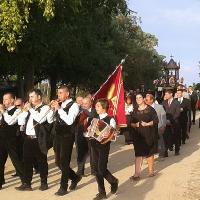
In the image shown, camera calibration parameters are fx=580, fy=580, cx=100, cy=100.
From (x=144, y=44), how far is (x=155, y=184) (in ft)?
173

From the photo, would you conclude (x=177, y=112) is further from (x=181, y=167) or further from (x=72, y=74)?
(x=72, y=74)

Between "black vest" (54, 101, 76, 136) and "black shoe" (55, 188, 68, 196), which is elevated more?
"black vest" (54, 101, 76, 136)

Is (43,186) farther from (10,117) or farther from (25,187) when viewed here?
(10,117)

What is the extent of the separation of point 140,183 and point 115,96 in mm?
1795

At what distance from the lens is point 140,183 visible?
11102 mm

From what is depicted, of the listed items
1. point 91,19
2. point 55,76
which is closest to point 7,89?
point 55,76

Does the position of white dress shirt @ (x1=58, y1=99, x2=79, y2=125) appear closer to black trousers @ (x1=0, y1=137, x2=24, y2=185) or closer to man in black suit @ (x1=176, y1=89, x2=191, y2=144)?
black trousers @ (x1=0, y1=137, x2=24, y2=185)

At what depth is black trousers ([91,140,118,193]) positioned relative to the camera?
31.0 ft

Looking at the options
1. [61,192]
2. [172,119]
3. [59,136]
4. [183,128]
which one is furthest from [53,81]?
[61,192]

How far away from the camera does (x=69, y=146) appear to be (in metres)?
9.80

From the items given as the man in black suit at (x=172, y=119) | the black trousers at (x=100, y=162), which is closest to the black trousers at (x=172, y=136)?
the man in black suit at (x=172, y=119)

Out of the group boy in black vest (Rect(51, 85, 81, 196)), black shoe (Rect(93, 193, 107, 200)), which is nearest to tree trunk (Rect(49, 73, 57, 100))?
boy in black vest (Rect(51, 85, 81, 196))

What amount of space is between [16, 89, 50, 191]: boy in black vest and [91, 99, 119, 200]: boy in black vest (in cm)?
90

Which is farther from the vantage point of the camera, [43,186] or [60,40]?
[60,40]
